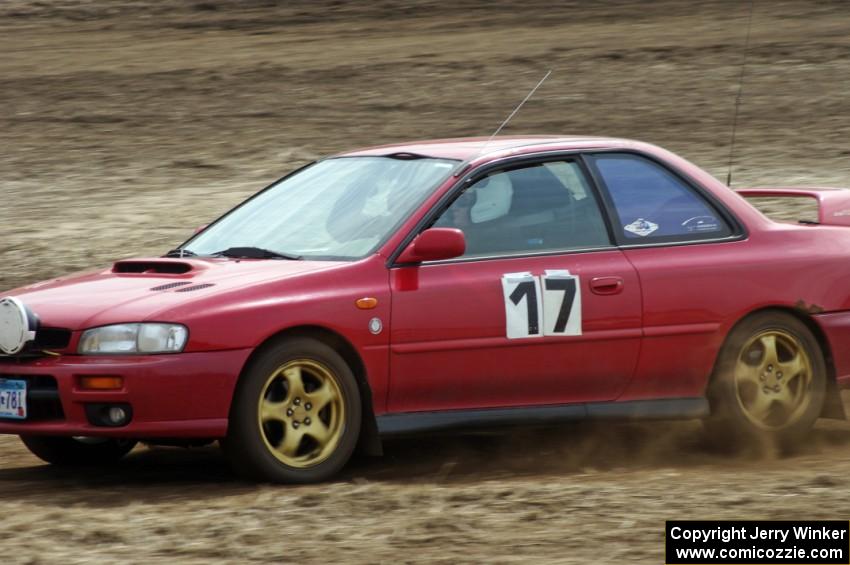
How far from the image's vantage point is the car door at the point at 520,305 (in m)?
7.20

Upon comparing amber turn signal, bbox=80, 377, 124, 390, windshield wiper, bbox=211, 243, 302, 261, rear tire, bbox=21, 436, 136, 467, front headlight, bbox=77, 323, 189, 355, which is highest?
windshield wiper, bbox=211, 243, 302, 261

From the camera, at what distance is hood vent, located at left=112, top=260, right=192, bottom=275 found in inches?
289

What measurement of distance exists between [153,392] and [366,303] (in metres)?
0.97

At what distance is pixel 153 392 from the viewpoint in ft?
21.8

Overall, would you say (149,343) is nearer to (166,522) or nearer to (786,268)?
(166,522)

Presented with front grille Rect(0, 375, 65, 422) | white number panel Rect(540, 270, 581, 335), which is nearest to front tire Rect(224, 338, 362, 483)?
front grille Rect(0, 375, 65, 422)

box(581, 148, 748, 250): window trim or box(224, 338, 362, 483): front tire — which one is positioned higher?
box(581, 148, 748, 250): window trim

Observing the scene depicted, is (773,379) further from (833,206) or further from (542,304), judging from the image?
(542,304)

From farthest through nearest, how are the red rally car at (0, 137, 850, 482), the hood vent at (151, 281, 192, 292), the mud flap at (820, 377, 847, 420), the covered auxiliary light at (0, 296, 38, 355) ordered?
1. the mud flap at (820, 377, 847, 420)
2. the hood vent at (151, 281, 192, 292)
3. the covered auxiliary light at (0, 296, 38, 355)
4. the red rally car at (0, 137, 850, 482)

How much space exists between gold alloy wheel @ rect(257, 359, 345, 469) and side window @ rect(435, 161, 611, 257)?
92 centimetres

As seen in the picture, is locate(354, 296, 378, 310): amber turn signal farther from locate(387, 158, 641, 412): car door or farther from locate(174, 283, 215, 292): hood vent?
locate(174, 283, 215, 292): hood vent

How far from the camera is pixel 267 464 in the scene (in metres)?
6.84

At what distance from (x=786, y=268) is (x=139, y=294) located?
10.0 feet

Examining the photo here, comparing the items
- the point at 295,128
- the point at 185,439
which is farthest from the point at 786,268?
the point at 295,128
